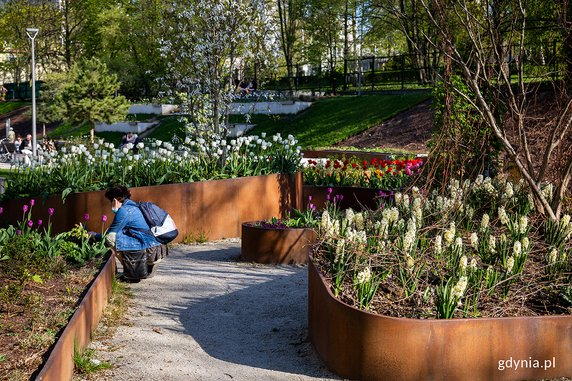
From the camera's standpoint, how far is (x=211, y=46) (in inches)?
571

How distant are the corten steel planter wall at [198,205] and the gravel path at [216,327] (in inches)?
64.7

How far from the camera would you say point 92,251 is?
8.43 meters

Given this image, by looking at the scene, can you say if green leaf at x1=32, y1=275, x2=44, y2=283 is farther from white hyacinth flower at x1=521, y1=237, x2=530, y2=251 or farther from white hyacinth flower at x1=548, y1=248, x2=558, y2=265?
white hyacinth flower at x1=548, y1=248, x2=558, y2=265

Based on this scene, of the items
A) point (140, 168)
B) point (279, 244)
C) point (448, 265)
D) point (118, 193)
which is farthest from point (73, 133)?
point (448, 265)

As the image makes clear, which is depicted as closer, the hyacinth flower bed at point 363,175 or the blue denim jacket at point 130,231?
the blue denim jacket at point 130,231

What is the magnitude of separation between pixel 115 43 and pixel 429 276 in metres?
47.7

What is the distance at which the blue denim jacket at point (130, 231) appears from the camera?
360 inches

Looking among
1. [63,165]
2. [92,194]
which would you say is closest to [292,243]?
[92,194]

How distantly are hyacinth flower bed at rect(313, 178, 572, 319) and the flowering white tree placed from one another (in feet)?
22.3

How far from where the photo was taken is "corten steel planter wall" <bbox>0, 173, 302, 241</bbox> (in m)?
12.0

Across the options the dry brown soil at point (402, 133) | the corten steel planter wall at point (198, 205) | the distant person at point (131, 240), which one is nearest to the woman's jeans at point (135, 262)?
the distant person at point (131, 240)

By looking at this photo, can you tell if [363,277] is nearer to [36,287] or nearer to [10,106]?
[36,287]

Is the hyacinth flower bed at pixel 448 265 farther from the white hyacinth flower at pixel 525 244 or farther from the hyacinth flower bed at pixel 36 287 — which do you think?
the hyacinth flower bed at pixel 36 287

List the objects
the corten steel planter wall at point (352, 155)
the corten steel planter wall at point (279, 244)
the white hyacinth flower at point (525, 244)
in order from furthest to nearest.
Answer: the corten steel planter wall at point (352, 155) < the corten steel planter wall at point (279, 244) < the white hyacinth flower at point (525, 244)
